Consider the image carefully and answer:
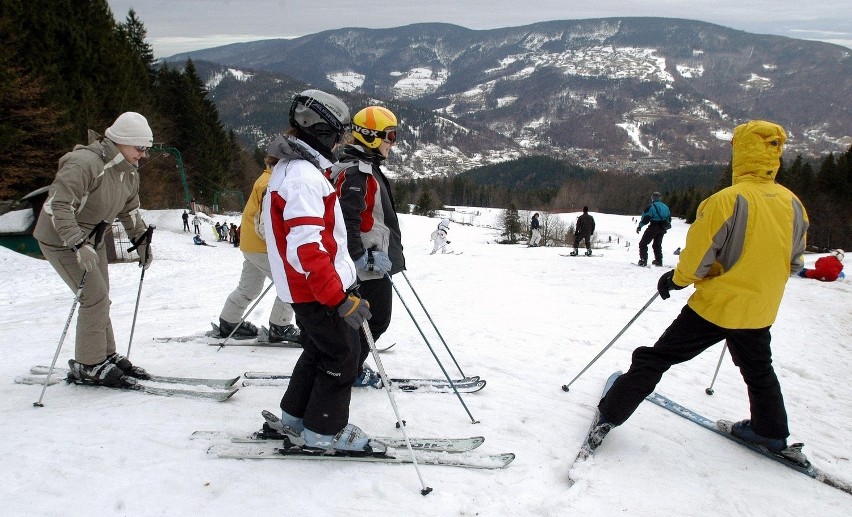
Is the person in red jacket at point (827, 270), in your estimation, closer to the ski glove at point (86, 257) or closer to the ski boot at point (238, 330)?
the ski boot at point (238, 330)

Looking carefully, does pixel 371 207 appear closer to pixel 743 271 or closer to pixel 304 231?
pixel 304 231

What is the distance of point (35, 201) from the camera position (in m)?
18.7

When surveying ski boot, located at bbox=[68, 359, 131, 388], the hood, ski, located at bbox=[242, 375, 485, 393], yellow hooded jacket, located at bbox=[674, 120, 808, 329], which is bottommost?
ski, located at bbox=[242, 375, 485, 393]

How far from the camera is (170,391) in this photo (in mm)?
4289

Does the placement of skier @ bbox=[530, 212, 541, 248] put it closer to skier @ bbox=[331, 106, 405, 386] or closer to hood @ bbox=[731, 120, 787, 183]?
skier @ bbox=[331, 106, 405, 386]

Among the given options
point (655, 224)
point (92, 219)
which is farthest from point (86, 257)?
point (655, 224)

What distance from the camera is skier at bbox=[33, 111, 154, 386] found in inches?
152

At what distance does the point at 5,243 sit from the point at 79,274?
749 inches

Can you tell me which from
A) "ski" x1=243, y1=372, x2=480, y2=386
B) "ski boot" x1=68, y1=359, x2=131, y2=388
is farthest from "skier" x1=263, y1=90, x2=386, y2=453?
"ski boot" x1=68, y1=359, x2=131, y2=388

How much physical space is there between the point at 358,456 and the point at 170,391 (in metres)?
2.19

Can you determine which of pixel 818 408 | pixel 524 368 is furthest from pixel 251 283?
pixel 818 408

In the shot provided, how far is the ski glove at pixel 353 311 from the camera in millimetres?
2785

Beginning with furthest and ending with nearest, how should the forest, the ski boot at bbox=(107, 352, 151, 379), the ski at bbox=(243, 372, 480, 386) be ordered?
the forest
the ski at bbox=(243, 372, 480, 386)
the ski boot at bbox=(107, 352, 151, 379)

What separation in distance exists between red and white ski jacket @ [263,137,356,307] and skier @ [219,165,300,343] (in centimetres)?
232
